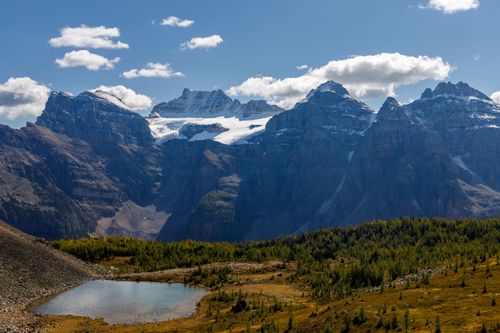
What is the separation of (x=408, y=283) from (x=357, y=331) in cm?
2901

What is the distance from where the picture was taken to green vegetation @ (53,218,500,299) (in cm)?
12281

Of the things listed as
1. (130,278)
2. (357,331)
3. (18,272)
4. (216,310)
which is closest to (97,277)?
(130,278)

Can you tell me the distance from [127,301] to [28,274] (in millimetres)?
22918

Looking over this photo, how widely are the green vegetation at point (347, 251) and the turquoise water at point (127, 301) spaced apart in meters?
13.5

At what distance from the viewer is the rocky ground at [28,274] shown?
321ft

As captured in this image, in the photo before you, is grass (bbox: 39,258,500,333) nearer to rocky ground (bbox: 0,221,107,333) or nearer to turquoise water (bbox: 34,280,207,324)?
turquoise water (bbox: 34,280,207,324)

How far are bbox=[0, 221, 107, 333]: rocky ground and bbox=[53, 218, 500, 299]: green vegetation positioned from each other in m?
25.6

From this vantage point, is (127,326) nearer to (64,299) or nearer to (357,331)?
(64,299)

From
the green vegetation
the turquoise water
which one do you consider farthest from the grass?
the green vegetation

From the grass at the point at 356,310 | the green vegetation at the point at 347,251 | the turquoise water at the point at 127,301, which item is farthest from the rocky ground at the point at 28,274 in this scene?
the green vegetation at the point at 347,251

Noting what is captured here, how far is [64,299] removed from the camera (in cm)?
11025

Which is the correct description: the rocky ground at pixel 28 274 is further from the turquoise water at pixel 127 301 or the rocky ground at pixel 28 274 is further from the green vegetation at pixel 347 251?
the green vegetation at pixel 347 251

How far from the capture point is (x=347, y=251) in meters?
176

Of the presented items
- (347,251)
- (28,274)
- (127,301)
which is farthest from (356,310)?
(347,251)
